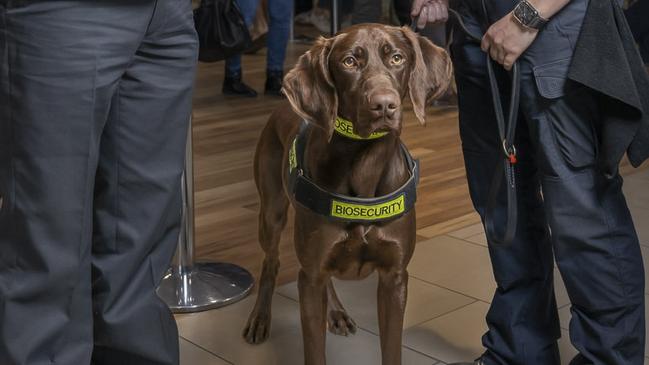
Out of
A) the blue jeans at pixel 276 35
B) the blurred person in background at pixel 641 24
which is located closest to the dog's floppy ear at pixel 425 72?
the blue jeans at pixel 276 35

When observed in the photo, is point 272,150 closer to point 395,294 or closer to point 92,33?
point 395,294

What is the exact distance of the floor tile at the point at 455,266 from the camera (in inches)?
129

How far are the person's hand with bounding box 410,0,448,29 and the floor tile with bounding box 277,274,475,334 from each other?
1007mm

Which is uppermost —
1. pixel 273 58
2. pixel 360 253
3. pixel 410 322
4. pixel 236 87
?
pixel 360 253

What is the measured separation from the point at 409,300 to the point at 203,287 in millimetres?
704

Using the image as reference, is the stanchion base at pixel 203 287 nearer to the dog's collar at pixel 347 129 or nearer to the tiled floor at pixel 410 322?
the tiled floor at pixel 410 322

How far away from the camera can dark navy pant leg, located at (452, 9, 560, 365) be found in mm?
2475

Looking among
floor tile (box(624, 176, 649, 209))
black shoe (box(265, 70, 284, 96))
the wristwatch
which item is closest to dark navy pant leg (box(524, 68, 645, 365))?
the wristwatch

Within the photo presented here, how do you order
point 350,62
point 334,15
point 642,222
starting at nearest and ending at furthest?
point 350,62 < point 642,222 < point 334,15

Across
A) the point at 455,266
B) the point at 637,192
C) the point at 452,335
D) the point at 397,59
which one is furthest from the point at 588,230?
the point at 637,192

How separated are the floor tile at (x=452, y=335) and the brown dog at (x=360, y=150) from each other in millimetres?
408

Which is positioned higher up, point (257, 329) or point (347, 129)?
point (347, 129)

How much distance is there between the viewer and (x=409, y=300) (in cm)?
318

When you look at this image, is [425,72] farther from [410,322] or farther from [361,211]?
[410,322]
